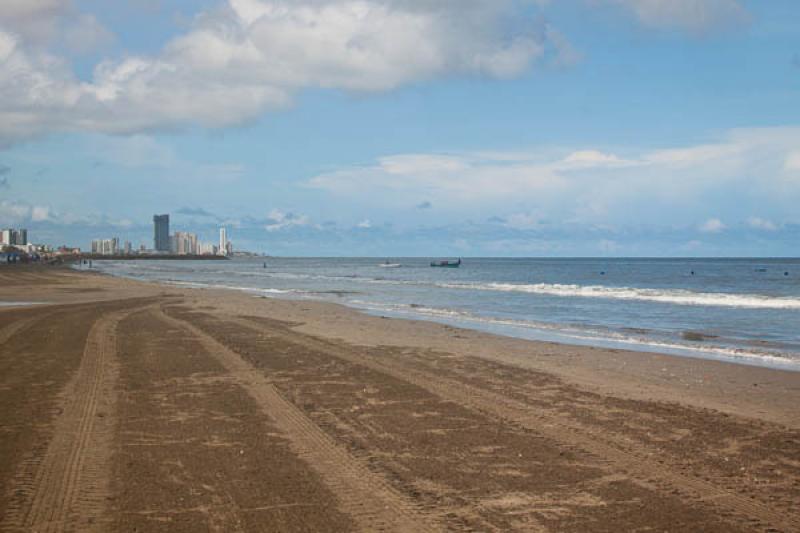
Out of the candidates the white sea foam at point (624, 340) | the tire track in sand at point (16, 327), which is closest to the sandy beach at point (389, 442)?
the white sea foam at point (624, 340)

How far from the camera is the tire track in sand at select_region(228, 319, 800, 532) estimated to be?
5.86 m

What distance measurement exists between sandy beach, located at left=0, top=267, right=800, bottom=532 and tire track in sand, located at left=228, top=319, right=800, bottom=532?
3cm

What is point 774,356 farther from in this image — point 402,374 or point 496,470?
point 496,470

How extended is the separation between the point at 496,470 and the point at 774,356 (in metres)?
12.7

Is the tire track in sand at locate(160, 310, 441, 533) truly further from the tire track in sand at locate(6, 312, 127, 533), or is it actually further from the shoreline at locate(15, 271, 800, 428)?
the shoreline at locate(15, 271, 800, 428)

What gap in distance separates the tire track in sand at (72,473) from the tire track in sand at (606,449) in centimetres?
484

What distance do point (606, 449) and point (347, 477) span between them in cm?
302

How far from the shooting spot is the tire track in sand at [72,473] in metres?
5.50

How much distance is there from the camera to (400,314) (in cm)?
2931

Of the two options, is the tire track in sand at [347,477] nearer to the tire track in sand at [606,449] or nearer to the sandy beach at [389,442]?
the sandy beach at [389,442]

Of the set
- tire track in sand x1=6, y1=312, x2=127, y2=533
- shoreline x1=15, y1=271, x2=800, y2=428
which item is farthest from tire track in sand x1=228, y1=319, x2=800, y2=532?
tire track in sand x1=6, y1=312, x2=127, y2=533

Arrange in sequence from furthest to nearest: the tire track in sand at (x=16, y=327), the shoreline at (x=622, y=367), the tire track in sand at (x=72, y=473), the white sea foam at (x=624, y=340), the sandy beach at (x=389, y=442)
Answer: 1. the tire track in sand at (x=16, y=327)
2. the white sea foam at (x=624, y=340)
3. the shoreline at (x=622, y=367)
4. the sandy beach at (x=389, y=442)
5. the tire track in sand at (x=72, y=473)

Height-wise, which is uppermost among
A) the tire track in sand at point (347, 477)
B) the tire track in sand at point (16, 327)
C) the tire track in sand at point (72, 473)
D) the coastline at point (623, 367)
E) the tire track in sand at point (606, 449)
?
the tire track in sand at point (16, 327)

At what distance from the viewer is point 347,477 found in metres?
6.65
